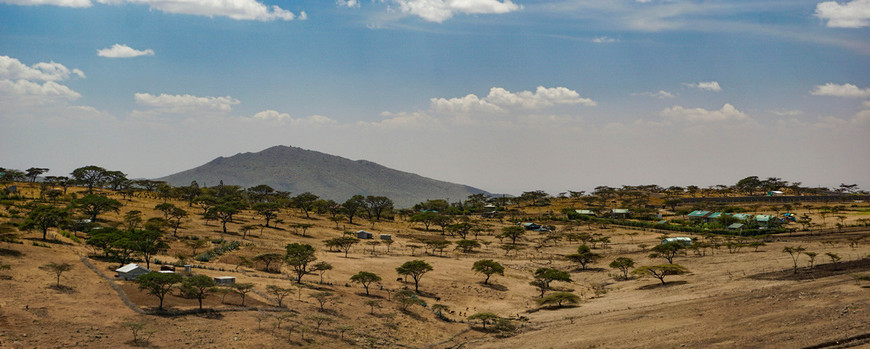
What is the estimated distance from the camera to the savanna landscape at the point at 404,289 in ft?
133

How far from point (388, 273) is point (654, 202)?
151 metres

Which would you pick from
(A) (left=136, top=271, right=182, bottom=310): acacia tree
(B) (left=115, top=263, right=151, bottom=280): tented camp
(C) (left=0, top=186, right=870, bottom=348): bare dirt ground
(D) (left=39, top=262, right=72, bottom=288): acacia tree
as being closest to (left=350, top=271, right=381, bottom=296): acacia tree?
(C) (left=0, top=186, right=870, bottom=348): bare dirt ground

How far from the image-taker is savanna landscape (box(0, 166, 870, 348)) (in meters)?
40.7

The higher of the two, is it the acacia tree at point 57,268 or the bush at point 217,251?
the acacia tree at point 57,268

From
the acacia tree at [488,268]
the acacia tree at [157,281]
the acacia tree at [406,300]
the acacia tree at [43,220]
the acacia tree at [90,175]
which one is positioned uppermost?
the acacia tree at [90,175]

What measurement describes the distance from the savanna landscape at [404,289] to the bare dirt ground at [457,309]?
0.23 meters

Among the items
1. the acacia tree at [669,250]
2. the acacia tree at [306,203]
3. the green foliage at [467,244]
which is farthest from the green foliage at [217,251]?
the acacia tree at [669,250]

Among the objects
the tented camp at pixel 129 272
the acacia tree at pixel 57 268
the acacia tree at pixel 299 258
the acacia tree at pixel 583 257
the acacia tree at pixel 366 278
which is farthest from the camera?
the acacia tree at pixel 583 257

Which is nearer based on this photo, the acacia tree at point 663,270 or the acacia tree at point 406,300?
the acacia tree at point 406,300

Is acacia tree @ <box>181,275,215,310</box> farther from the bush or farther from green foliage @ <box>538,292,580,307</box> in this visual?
green foliage @ <box>538,292,580,307</box>

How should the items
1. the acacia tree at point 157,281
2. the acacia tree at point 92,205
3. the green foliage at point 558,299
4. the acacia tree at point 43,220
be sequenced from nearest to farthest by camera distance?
the acacia tree at point 157,281 → the green foliage at point 558,299 → the acacia tree at point 43,220 → the acacia tree at point 92,205

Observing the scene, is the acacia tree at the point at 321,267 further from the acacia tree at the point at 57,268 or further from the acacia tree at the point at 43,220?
the acacia tree at the point at 43,220

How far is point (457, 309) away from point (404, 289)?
7.94 meters

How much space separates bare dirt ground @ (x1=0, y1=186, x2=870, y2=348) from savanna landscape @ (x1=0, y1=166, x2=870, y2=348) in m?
0.23
